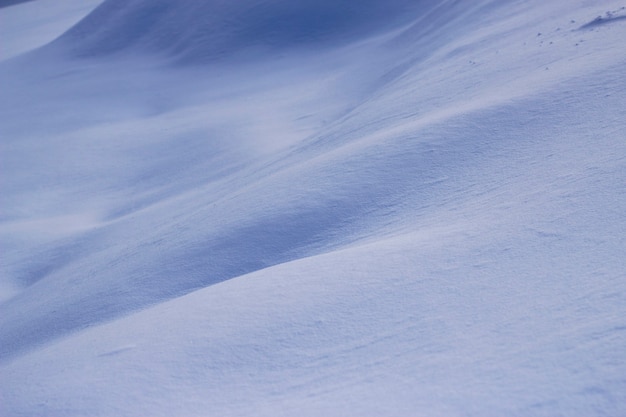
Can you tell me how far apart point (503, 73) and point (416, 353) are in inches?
102

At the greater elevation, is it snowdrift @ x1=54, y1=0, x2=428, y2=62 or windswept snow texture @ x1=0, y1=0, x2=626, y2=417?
snowdrift @ x1=54, y1=0, x2=428, y2=62

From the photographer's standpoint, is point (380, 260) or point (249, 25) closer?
point (380, 260)

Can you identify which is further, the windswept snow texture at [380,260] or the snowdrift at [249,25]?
the snowdrift at [249,25]

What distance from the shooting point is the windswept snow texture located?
1553 millimetres

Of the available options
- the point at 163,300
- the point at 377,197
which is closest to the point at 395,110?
the point at 377,197

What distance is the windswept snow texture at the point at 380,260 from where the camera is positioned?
1.55 meters

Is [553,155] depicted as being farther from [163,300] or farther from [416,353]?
[163,300]

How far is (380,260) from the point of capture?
Answer: 2094 millimetres

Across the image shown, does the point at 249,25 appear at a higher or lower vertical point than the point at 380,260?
higher

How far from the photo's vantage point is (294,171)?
3.47 metres

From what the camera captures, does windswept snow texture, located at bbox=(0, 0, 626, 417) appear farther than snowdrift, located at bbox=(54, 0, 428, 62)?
No

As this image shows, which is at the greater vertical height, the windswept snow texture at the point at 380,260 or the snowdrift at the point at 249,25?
the snowdrift at the point at 249,25

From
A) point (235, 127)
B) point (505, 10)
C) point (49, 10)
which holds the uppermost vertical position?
point (49, 10)

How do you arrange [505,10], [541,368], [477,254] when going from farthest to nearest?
[505,10] < [477,254] < [541,368]
